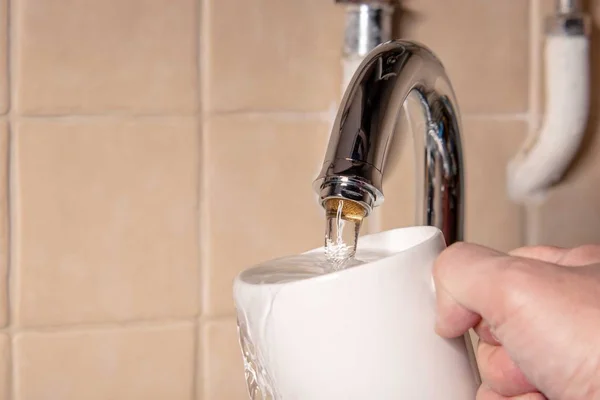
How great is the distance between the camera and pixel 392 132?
16.5 inches

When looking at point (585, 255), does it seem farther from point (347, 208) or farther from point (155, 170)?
point (155, 170)

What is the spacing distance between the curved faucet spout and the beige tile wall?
0.12m

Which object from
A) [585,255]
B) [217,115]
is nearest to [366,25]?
[217,115]

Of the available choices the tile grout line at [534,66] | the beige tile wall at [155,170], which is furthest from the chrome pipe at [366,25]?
the tile grout line at [534,66]

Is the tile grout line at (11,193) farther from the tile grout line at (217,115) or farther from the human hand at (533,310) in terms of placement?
the human hand at (533,310)

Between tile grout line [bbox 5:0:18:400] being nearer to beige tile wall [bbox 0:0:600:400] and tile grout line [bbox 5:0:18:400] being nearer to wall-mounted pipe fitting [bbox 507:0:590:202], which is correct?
beige tile wall [bbox 0:0:600:400]

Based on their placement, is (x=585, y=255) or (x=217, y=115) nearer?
(x=585, y=255)

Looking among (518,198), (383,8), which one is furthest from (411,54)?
(518,198)

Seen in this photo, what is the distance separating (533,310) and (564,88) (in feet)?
1.08

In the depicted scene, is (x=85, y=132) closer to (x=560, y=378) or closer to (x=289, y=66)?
(x=289, y=66)

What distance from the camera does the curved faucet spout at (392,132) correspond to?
0.33 m

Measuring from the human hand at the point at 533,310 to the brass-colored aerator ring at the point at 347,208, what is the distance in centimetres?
4

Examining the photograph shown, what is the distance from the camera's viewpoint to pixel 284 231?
0.57 metres

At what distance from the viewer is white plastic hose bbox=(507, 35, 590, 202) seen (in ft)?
1.92
